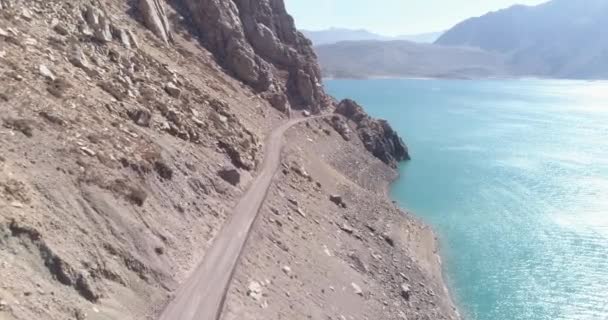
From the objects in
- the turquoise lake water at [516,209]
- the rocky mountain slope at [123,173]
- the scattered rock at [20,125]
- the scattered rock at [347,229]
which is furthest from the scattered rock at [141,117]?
the turquoise lake water at [516,209]

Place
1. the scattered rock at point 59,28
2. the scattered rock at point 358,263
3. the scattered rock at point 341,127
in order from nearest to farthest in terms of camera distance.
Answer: the scattered rock at point 59,28, the scattered rock at point 358,263, the scattered rock at point 341,127

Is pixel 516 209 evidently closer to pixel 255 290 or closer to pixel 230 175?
pixel 230 175

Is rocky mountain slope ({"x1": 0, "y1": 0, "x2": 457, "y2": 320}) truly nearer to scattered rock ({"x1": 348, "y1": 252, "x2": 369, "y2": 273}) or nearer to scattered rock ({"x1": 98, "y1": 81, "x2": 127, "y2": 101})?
scattered rock ({"x1": 98, "y1": 81, "x2": 127, "y2": 101})

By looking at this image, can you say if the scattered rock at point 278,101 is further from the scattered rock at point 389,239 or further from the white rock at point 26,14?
the white rock at point 26,14

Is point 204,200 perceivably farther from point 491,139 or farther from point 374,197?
point 491,139

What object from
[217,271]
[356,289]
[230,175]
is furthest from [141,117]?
[356,289]

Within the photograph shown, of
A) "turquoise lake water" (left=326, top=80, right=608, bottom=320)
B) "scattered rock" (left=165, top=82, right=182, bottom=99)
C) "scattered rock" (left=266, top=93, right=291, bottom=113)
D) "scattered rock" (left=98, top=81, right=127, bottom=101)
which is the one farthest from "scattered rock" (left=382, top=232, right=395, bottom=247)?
"scattered rock" (left=266, top=93, right=291, bottom=113)
